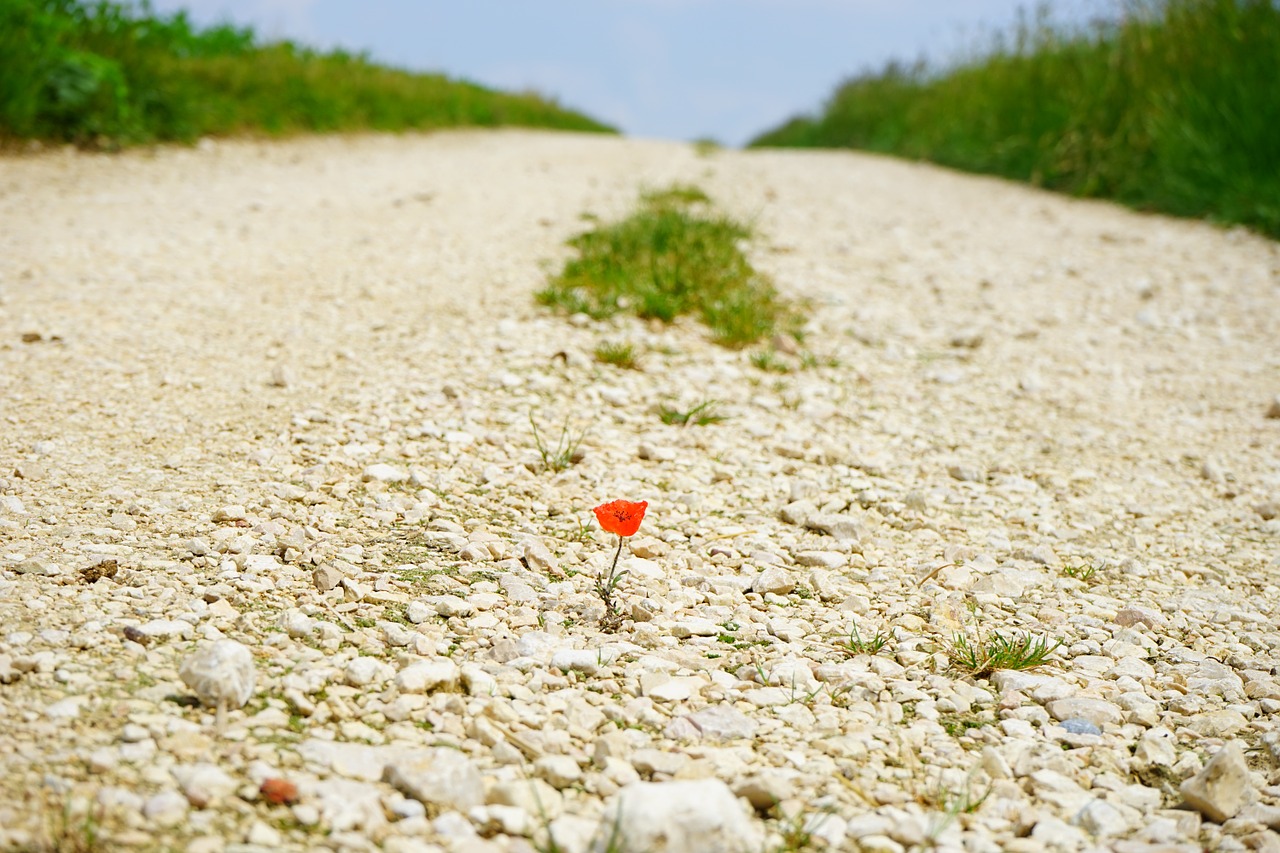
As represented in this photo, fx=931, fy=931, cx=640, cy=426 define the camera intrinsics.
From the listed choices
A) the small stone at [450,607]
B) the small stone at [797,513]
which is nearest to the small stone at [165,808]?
the small stone at [450,607]

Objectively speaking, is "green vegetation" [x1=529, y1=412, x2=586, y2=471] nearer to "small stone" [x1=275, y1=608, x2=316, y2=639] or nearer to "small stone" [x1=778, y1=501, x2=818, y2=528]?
"small stone" [x1=778, y1=501, x2=818, y2=528]

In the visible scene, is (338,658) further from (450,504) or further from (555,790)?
(450,504)

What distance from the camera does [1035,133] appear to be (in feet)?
39.1

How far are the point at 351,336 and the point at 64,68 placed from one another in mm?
5916

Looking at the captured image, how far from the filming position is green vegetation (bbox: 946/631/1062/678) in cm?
244

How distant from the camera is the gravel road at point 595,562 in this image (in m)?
1.84

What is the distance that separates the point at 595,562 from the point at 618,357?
5.63ft

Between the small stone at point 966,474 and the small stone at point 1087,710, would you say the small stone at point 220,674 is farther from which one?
the small stone at point 966,474

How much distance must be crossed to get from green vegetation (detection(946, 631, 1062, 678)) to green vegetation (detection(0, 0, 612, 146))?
871 cm

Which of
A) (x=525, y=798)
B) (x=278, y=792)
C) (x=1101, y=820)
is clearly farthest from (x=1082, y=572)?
(x=278, y=792)

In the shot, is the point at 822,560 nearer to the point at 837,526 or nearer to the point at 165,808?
the point at 837,526

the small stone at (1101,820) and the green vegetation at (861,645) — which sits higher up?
the green vegetation at (861,645)

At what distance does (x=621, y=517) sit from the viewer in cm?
251

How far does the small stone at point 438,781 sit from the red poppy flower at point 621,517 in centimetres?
79
